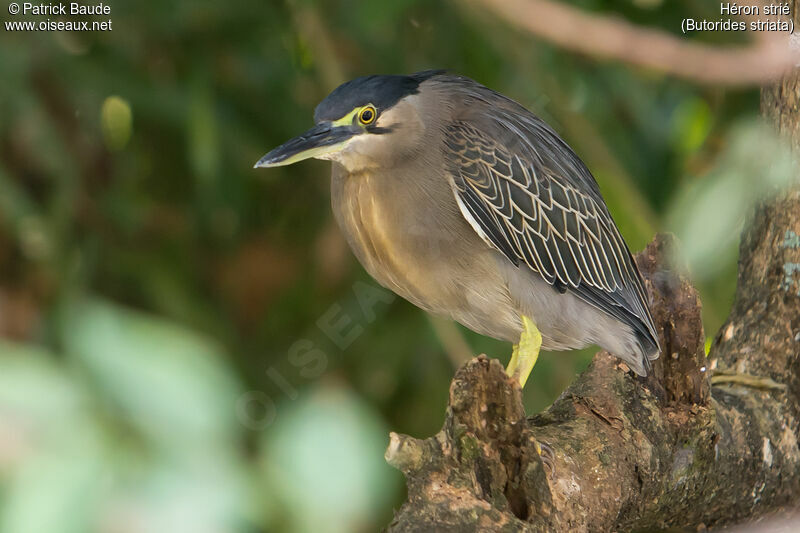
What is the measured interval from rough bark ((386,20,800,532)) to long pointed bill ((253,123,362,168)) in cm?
69

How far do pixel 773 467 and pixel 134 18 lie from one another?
7.41 feet

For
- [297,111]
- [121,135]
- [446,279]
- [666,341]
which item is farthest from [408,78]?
[121,135]

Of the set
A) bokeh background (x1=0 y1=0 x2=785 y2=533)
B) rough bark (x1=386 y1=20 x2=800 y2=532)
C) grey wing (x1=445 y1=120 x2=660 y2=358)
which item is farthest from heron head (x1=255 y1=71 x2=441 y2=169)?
rough bark (x1=386 y1=20 x2=800 y2=532)

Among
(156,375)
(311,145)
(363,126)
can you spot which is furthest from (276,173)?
(156,375)

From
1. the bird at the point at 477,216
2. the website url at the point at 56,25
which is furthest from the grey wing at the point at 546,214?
the website url at the point at 56,25

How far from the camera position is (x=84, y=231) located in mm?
3232

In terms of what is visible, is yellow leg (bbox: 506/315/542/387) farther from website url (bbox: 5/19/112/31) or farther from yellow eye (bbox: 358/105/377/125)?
website url (bbox: 5/19/112/31)

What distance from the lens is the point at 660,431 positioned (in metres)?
1.99

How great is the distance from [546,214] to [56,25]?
163cm

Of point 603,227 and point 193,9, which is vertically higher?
point 193,9

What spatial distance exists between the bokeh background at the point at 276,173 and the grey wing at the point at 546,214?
22 cm

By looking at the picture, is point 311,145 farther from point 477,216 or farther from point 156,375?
point 156,375

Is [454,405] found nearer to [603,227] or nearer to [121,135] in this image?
[603,227]

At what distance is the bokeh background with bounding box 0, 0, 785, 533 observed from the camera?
9.22ft
